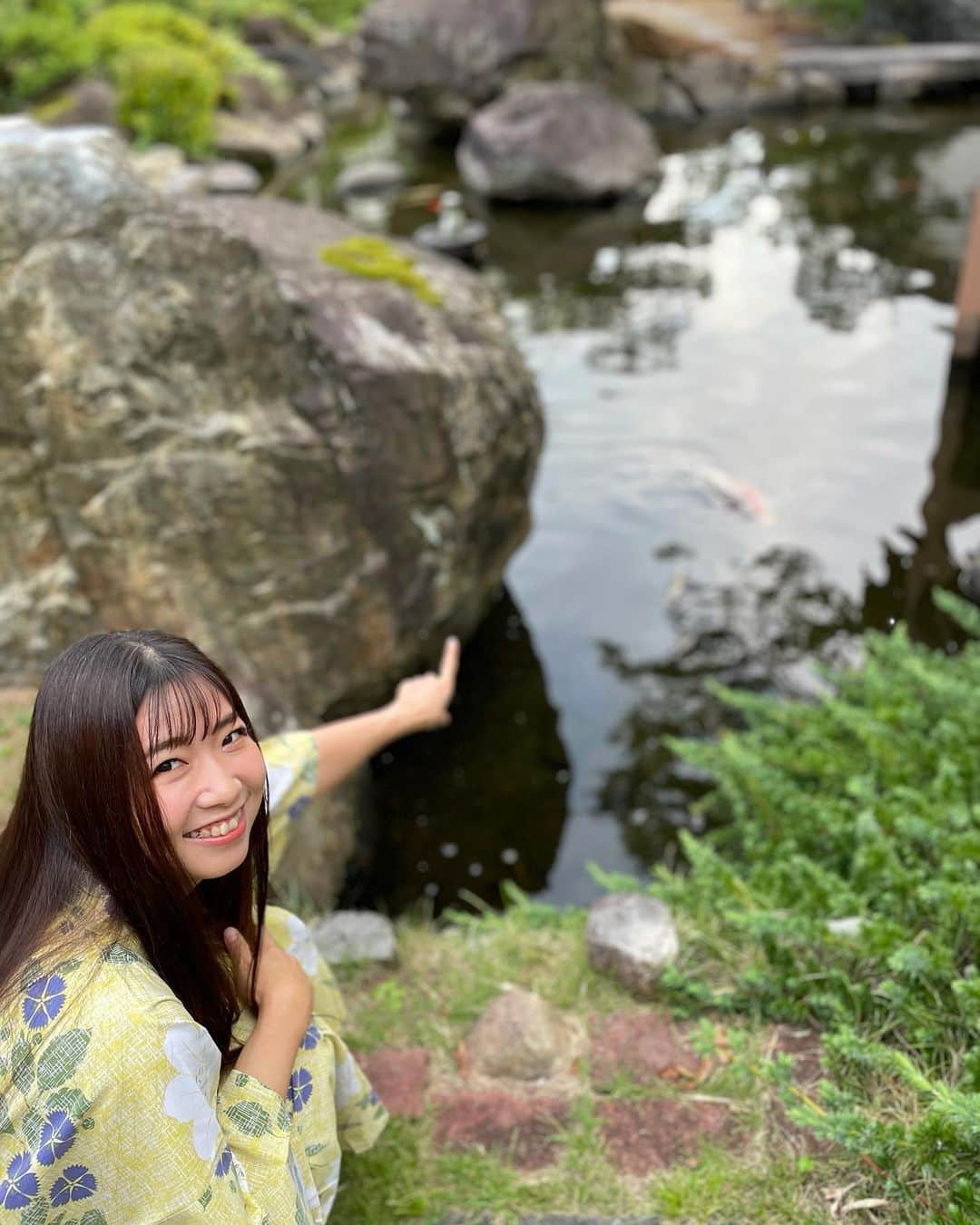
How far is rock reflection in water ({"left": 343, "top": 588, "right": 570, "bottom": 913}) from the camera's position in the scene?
4.80m

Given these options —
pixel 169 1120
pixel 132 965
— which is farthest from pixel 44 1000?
pixel 169 1120

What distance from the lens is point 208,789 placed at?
67.5 inches

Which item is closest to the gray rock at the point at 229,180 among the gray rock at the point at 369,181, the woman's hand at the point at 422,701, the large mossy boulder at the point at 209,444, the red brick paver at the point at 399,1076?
the gray rock at the point at 369,181

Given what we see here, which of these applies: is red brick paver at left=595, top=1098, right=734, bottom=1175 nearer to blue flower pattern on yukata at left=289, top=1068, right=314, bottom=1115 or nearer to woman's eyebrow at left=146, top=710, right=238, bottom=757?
blue flower pattern on yukata at left=289, top=1068, right=314, bottom=1115

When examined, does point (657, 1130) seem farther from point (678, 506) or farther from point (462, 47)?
point (462, 47)

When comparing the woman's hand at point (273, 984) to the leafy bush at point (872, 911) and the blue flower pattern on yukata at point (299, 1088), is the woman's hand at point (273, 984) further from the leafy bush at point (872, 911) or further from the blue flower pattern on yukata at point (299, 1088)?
the leafy bush at point (872, 911)

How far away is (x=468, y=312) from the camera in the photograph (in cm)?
552

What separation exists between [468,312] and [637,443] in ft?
8.77

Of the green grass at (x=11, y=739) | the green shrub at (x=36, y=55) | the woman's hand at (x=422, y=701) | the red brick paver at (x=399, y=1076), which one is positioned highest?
the green shrub at (x=36, y=55)

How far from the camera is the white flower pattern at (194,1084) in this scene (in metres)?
1.62

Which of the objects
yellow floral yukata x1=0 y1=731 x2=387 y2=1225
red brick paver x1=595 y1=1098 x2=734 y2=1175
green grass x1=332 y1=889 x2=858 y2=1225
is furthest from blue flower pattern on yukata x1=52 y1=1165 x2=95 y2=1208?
red brick paver x1=595 y1=1098 x2=734 y2=1175

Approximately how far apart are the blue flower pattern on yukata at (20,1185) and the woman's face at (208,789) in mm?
461

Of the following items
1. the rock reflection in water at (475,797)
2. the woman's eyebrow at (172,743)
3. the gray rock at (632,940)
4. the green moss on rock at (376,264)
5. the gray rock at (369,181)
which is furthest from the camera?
the gray rock at (369,181)

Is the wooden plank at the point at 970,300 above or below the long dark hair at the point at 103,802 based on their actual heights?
below
